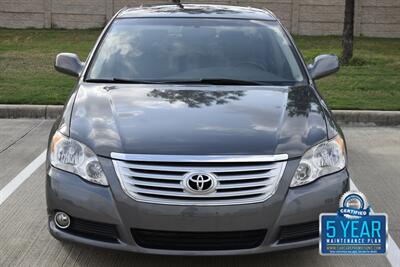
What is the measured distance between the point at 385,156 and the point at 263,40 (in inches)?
97.5

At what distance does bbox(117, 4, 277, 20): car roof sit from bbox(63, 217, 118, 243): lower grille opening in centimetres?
237

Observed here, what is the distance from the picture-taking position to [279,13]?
2223 centimetres

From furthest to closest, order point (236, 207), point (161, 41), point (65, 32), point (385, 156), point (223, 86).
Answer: point (65, 32)
point (385, 156)
point (161, 41)
point (223, 86)
point (236, 207)

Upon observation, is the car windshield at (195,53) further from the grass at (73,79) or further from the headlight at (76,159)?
the grass at (73,79)

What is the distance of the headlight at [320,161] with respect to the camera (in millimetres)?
3281

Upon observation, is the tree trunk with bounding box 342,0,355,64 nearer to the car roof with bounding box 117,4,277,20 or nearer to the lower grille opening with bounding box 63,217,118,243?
the car roof with bounding box 117,4,277,20

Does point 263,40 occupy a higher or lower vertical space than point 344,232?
higher

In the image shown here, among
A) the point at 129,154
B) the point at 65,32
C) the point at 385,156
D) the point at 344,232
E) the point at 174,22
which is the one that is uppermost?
the point at 174,22

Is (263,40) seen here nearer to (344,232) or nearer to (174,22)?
(174,22)

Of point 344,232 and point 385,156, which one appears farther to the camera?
point 385,156

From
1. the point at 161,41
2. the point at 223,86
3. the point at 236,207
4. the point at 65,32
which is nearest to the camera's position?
the point at 236,207

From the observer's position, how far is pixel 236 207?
314cm

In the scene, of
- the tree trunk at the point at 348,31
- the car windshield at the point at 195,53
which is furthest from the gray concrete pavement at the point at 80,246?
the tree trunk at the point at 348,31

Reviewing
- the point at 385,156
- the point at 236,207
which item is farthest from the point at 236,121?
the point at 385,156
